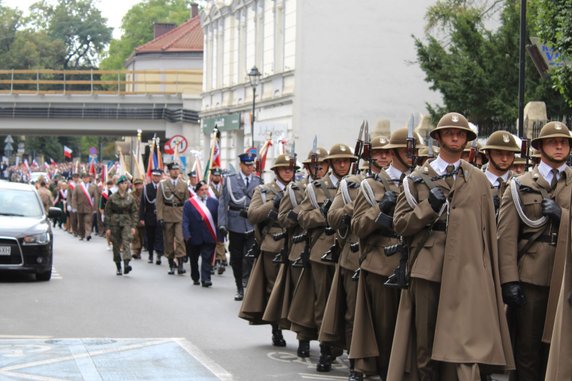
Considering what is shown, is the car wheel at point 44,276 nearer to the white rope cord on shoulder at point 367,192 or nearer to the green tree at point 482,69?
the green tree at point 482,69

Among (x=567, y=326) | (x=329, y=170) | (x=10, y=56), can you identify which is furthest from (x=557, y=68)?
(x=10, y=56)

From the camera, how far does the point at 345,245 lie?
11.4m

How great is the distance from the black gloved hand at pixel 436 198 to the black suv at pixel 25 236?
1216 cm

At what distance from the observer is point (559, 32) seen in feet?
60.9

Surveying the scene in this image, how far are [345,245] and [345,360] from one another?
157cm

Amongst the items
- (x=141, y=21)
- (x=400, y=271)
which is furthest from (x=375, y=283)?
(x=141, y=21)

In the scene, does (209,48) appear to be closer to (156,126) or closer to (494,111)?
(156,126)

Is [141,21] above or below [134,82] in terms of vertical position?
above

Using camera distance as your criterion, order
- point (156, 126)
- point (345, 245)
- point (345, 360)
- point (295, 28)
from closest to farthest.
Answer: point (345, 245) → point (345, 360) → point (295, 28) → point (156, 126)

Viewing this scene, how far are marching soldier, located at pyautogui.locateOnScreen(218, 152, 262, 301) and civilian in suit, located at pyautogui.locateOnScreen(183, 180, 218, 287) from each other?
2167mm

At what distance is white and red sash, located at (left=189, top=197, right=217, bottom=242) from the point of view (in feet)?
70.1

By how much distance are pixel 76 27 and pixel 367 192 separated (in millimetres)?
112090

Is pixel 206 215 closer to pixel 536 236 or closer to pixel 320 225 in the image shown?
pixel 320 225

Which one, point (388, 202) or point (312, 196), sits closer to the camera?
point (388, 202)
